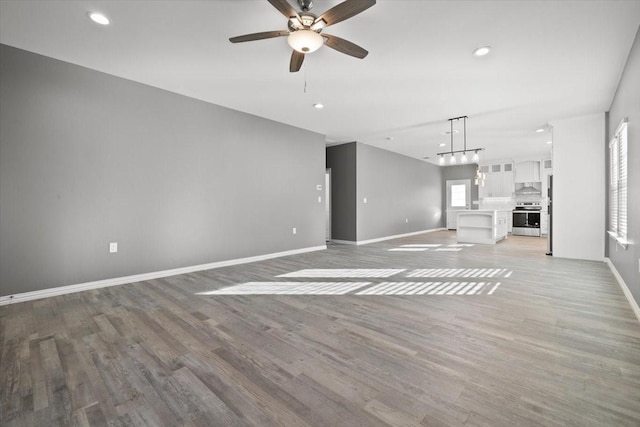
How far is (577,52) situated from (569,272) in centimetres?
297

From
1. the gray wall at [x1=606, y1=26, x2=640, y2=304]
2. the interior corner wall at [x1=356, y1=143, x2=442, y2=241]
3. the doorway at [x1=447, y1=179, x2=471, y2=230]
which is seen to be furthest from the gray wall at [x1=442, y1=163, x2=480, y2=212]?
the gray wall at [x1=606, y1=26, x2=640, y2=304]

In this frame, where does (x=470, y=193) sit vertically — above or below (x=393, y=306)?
above

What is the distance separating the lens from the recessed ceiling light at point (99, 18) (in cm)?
254

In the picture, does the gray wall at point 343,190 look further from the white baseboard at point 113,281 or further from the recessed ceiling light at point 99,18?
the recessed ceiling light at point 99,18

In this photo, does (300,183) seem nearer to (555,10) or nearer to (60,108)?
(60,108)

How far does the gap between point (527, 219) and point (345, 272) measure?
819cm

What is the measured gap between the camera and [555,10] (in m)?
2.44

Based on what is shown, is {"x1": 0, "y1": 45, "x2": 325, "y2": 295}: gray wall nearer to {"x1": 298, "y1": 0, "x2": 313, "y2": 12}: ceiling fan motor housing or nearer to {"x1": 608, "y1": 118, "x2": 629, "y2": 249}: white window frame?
{"x1": 298, "y1": 0, "x2": 313, "y2": 12}: ceiling fan motor housing

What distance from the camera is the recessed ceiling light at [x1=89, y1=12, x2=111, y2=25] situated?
8.32 feet

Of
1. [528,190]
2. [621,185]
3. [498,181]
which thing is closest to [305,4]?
[621,185]

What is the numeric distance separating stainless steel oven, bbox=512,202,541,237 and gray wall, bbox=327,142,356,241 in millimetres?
6089

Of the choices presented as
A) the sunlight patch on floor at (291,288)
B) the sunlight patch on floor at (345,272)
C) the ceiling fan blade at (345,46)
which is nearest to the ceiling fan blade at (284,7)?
the ceiling fan blade at (345,46)

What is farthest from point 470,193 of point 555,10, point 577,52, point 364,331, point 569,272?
point 364,331

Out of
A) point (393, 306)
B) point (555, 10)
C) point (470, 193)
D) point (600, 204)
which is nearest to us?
point (555, 10)
